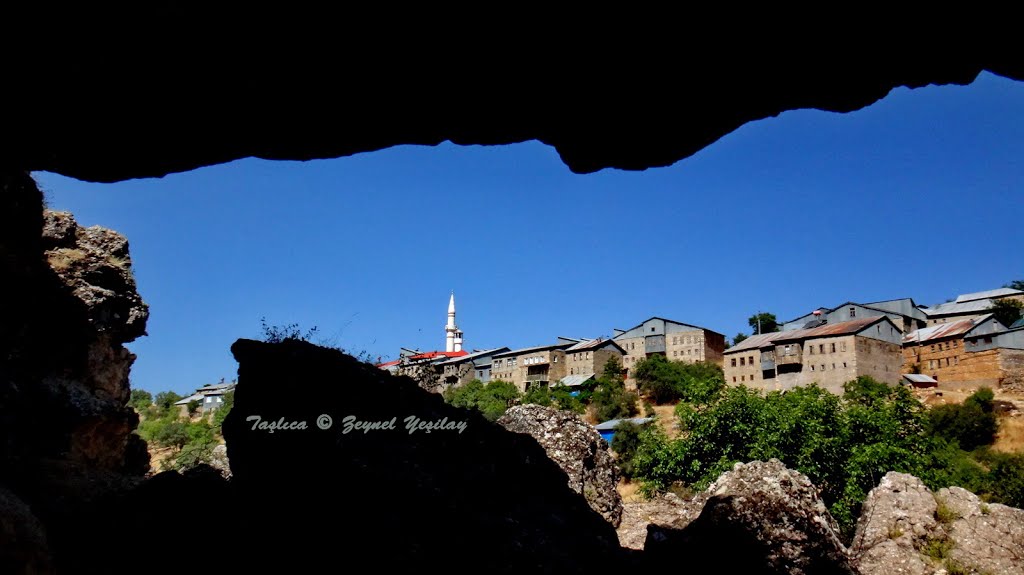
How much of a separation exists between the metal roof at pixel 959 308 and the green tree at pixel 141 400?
105 metres

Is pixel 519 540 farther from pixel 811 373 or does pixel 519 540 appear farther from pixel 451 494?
pixel 811 373

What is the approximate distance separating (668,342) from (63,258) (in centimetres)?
6841

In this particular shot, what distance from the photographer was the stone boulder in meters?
7.13

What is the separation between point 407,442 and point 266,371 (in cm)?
224

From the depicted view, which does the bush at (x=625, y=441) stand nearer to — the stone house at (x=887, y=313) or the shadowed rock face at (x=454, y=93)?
the stone house at (x=887, y=313)

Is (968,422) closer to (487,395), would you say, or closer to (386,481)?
(487,395)

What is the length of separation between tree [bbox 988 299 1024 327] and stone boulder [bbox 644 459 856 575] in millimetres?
68266

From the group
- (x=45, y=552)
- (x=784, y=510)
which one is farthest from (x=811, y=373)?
(x=45, y=552)

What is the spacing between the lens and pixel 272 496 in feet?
20.7

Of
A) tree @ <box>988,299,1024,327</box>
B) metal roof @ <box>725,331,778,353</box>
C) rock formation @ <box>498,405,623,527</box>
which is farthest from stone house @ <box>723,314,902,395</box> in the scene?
rock formation @ <box>498,405,623,527</box>

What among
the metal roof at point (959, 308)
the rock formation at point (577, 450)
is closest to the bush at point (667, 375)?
the metal roof at point (959, 308)

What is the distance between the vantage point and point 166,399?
272 feet

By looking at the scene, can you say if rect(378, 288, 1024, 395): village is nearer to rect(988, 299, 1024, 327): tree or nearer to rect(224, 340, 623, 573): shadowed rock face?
rect(988, 299, 1024, 327): tree

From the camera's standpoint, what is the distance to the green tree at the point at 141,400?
79.6 metres
